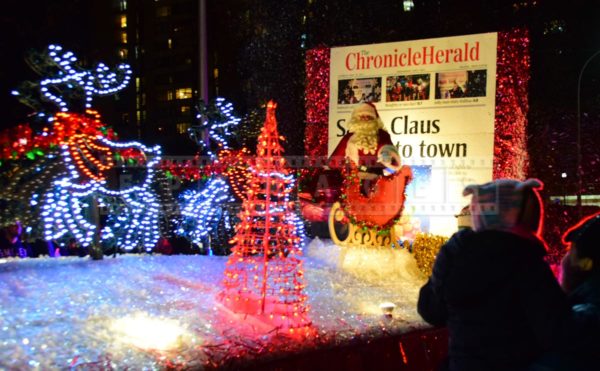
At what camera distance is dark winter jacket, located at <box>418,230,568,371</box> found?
2105 mm

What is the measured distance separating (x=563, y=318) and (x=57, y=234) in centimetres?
586

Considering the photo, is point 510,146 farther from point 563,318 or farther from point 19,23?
point 19,23

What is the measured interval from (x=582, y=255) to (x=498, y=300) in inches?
22.3

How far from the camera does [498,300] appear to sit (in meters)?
2.22

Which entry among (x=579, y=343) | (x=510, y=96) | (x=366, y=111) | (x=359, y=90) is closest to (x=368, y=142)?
(x=366, y=111)

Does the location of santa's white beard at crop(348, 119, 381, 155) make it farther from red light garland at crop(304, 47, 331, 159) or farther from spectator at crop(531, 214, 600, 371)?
spectator at crop(531, 214, 600, 371)

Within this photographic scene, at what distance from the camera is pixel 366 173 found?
24.1 ft

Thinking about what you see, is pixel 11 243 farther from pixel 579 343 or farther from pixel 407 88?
pixel 579 343

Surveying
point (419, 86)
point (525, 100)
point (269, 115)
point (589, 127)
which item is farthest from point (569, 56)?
point (269, 115)

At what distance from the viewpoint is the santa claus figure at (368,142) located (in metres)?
7.30

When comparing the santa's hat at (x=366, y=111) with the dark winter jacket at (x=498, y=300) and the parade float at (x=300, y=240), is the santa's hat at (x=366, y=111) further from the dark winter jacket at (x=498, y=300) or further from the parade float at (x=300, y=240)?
the dark winter jacket at (x=498, y=300)

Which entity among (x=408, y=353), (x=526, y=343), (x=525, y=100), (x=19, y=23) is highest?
(x=19, y=23)


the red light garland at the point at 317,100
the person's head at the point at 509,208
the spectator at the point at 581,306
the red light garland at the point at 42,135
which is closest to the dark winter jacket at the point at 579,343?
the spectator at the point at 581,306

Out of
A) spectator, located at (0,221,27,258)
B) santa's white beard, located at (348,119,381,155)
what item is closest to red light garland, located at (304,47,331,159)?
santa's white beard, located at (348,119,381,155)
